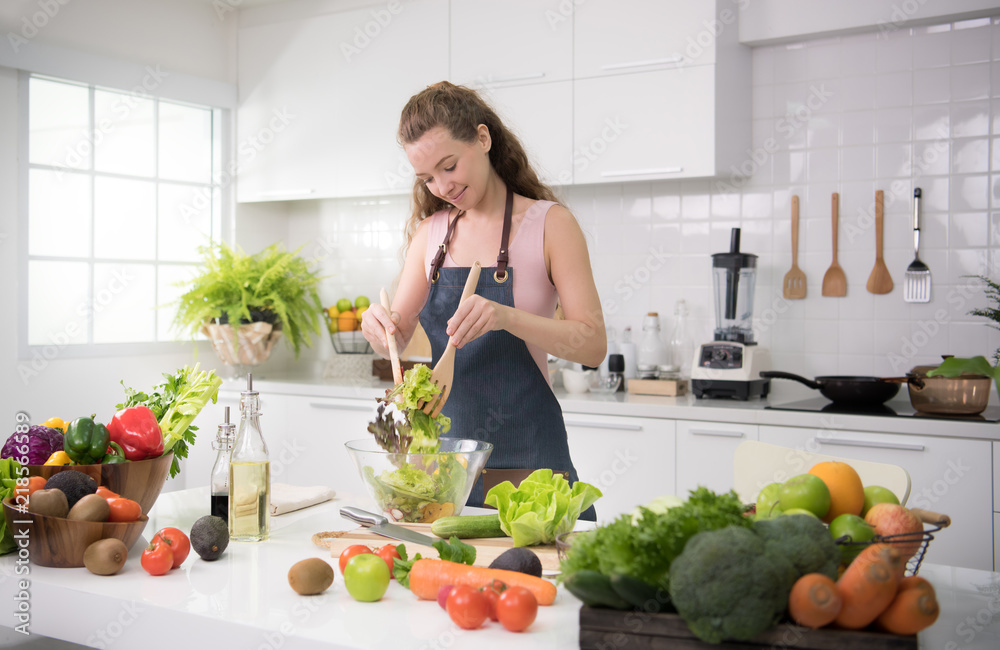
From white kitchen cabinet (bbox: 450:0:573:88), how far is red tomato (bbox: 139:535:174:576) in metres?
2.48

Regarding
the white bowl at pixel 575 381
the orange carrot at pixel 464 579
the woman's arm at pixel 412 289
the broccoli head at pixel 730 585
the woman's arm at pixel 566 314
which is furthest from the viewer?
the white bowl at pixel 575 381

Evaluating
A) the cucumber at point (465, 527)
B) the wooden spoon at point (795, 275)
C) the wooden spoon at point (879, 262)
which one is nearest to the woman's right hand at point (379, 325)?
the cucumber at point (465, 527)

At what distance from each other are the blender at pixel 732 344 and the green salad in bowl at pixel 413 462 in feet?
5.30

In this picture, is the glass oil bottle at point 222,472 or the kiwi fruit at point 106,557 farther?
the glass oil bottle at point 222,472

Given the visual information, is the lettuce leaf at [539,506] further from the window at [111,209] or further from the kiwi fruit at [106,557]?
the window at [111,209]

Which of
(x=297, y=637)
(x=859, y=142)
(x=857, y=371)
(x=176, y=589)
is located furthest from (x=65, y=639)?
(x=859, y=142)

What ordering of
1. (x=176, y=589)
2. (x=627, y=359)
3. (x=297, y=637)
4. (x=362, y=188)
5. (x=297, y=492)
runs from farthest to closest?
1. (x=362, y=188)
2. (x=627, y=359)
3. (x=297, y=492)
4. (x=176, y=589)
5. (x=297, y=637)

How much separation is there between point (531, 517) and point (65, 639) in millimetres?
676

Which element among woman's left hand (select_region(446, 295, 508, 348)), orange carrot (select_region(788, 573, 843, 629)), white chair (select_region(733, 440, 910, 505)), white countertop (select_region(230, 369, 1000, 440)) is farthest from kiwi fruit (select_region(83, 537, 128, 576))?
white countertop (select_region(230, 369, 1000, 440))

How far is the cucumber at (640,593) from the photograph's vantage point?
Result: 0.87 metres

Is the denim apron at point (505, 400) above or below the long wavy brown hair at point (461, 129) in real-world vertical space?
below

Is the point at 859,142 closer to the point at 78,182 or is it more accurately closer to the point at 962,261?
the point at 962,261

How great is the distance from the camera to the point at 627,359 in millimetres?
3357

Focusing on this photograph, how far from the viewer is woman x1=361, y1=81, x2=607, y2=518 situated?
1.79 m
